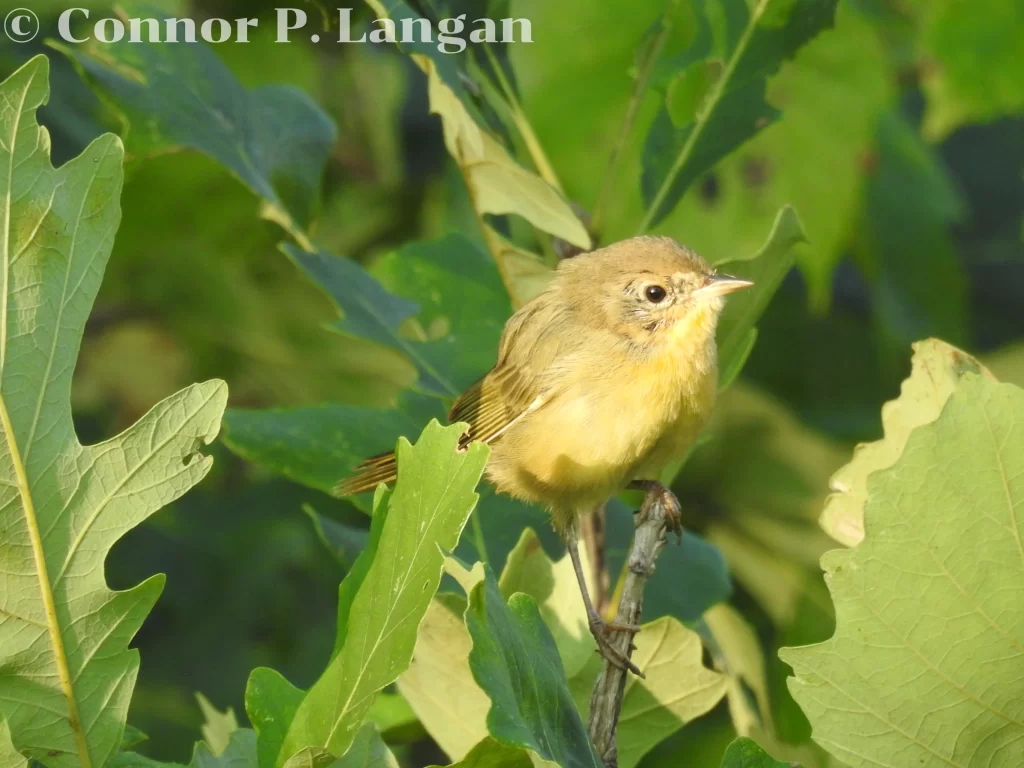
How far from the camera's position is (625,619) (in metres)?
1.96

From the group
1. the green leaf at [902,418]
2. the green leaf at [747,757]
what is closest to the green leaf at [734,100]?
the green leaf at [902,418]

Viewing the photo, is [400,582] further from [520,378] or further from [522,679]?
[520,378]

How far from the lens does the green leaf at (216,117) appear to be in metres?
2.62

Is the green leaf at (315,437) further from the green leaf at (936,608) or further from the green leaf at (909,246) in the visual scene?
the green leaf at (909,246)

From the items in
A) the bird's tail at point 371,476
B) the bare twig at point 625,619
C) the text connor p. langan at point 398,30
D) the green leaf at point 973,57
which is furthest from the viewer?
the green leaf at point 973,57

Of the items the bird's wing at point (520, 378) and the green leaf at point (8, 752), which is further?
the bird's wing at point (520, 378)

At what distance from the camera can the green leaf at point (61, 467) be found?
1.51 meters

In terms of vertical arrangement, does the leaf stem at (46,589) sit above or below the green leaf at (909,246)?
above

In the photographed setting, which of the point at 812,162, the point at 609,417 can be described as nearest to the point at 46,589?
the point at 609,417

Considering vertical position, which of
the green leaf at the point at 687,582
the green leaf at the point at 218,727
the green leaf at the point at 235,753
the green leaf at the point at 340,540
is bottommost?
the green leaf at the point at 687,582

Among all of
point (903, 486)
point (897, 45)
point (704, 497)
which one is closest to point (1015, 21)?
point (897, 45)

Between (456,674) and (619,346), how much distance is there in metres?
1.18

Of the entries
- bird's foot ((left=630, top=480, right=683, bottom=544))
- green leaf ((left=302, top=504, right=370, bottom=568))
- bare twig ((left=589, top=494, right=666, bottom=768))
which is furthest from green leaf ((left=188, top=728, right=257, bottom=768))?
bird's foot ((left=630, top=480, right=683, bottom=544))

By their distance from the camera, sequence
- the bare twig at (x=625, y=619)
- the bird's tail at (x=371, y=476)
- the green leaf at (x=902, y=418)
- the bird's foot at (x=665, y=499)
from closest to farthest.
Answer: the bare twig at (x=625, y=619) < the green leaf at (x=902, y=418) < the bird's foot at (x=665, y=499) < the bird's tail at (x=371, y=476)
